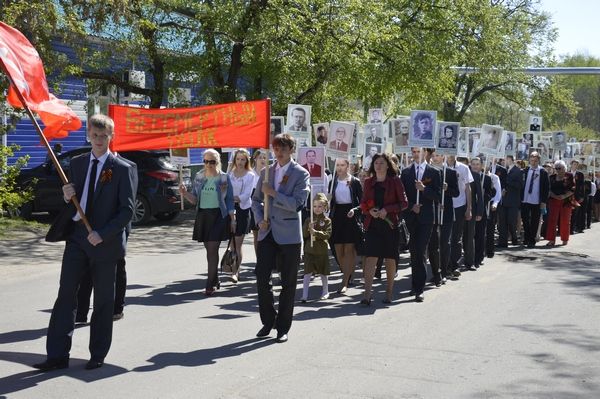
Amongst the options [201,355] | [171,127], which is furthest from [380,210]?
[201,355]

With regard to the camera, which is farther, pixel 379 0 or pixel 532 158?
pixel 379 0

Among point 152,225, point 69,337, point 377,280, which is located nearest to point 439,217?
point 377,280

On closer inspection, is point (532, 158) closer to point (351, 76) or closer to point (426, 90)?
point (351, 76)

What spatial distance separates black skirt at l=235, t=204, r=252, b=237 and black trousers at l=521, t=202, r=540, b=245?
8923 millimetres

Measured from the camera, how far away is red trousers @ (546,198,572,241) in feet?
64.0

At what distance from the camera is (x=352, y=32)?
2241 cm

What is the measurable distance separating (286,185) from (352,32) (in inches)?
583

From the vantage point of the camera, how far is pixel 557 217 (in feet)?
64.5

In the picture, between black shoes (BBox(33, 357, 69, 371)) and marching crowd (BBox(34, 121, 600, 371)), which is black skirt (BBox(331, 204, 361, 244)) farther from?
black shoes (BBox(33, 357, 69, 371))

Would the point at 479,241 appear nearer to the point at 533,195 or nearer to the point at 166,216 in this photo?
the point at 533,195

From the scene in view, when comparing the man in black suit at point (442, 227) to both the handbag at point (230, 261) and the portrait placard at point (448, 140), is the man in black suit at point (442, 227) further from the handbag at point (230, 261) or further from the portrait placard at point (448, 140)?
the handbag at point (230, 261)

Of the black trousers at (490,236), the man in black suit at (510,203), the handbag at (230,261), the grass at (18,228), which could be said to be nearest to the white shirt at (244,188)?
the handbag at (230,261)

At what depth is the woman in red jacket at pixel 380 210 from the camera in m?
10.3

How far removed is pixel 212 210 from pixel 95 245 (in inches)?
165
